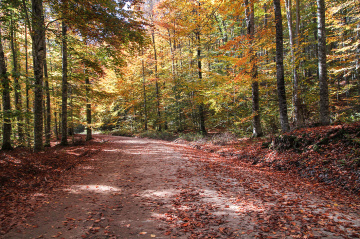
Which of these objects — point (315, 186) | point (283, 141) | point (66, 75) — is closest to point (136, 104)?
point (66, 75)

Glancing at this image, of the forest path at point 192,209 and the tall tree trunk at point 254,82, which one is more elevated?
the tall tree trunk at point 254,82

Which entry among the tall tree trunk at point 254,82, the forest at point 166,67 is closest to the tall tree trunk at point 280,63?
the forest at point 166,67

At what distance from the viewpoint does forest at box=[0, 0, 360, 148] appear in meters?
8.23

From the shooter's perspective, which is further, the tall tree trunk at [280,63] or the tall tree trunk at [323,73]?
the tall tree trunk at [280,63]

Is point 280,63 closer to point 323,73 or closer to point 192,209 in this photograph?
point 323,73

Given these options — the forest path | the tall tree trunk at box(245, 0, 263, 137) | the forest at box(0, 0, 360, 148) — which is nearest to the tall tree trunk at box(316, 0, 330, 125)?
the forest at box(0, 0, 360, 148)

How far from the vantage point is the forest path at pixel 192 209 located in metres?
3.18

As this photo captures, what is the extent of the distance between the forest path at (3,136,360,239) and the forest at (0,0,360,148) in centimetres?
415

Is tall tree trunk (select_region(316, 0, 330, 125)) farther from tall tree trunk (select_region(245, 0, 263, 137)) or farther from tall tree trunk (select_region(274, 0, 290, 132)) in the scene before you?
tall tree trunk (select_region(245, 0, 263, 137))

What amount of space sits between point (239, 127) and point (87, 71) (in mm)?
12900

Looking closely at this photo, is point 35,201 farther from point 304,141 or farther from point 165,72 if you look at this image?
point 165,72

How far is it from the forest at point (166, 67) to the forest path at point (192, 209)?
415 cm

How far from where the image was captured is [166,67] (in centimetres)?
2309

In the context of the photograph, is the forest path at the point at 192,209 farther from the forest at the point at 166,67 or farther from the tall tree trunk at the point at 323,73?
the forest at the point at 166,67
